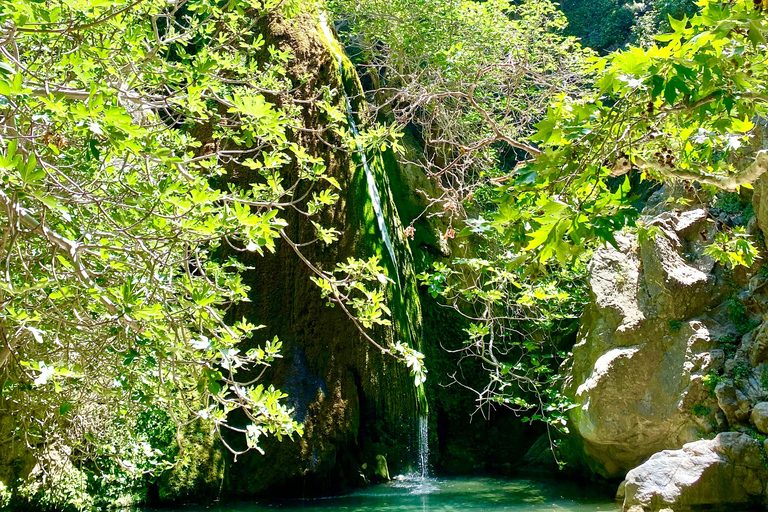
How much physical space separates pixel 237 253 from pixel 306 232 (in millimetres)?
1105

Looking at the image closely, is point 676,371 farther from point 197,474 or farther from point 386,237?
point 197,474

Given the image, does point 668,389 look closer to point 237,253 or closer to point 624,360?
point 624,360

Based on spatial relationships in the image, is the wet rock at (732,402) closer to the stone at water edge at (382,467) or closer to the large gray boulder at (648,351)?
the large gray boulder at (648,351)

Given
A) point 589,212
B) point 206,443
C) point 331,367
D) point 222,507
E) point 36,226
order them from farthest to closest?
point 331,367
point 206,443
point 222,507
point 36,226
point 589,212

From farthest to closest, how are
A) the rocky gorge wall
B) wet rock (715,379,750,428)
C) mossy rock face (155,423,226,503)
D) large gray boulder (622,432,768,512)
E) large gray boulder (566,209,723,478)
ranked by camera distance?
large gray boulder (566,209,723,478) < mossy rock face (155,423,226,503) < wet rock (715,379,750,428) < the rocky gorge wall < large gray boulder (622,432,768,512)

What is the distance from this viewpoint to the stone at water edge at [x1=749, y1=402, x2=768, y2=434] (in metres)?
6.68

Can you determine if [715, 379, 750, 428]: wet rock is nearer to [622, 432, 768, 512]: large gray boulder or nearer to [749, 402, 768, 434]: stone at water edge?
[749, 402, 768, 434]: stone at water edge

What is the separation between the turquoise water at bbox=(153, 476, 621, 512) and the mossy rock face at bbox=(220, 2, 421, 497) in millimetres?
406

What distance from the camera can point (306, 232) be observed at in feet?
29.0

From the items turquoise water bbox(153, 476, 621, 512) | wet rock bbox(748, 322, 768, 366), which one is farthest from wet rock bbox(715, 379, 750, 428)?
turquoise water bbox(153, 476, 621, 512)

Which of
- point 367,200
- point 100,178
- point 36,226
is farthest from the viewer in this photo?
point 367,200

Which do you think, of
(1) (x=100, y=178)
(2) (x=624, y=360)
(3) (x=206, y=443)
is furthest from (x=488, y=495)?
(1) (x=100, y=178)

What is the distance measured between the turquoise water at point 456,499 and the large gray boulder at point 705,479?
0.74m

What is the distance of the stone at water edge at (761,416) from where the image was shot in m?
6.68
